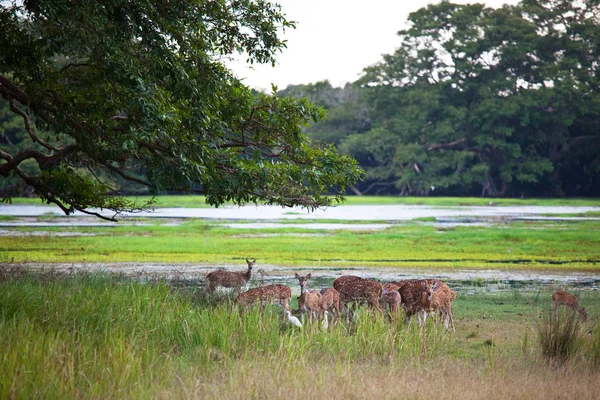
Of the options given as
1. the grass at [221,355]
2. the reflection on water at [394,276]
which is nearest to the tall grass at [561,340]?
the grass at [221,355]

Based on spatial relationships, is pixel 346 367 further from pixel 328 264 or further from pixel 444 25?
pixel 444 25

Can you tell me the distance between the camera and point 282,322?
10641mm

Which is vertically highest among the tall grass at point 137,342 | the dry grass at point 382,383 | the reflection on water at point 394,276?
the tall grass at point 137,342

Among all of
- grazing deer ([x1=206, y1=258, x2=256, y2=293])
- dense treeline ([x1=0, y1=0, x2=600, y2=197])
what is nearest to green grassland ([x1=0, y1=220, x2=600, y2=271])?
grazing deer ([x1=206, y1=258, x2=256, y2=293])

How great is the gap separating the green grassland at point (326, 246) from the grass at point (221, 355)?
1037 centimetres

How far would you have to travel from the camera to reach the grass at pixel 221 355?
7.02m

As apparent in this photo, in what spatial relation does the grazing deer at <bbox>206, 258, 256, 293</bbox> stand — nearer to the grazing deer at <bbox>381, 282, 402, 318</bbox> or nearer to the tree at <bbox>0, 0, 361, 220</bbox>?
the tree at <bbox>0, 0, 361, 220</bbox>

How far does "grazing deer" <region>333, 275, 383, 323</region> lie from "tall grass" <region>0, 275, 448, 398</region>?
107cm

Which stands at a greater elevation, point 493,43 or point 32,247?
point 493,43

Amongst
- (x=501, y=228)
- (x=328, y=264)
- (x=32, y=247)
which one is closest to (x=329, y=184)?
(x=328, y=264)

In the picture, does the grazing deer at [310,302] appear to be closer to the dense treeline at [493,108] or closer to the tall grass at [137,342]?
the tall grass at [137,342]

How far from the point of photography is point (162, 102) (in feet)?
36.0

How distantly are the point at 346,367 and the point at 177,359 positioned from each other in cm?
176

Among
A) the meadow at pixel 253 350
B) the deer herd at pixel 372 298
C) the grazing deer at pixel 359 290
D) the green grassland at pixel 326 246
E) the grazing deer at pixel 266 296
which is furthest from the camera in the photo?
the green grassland at pixel 326 246
